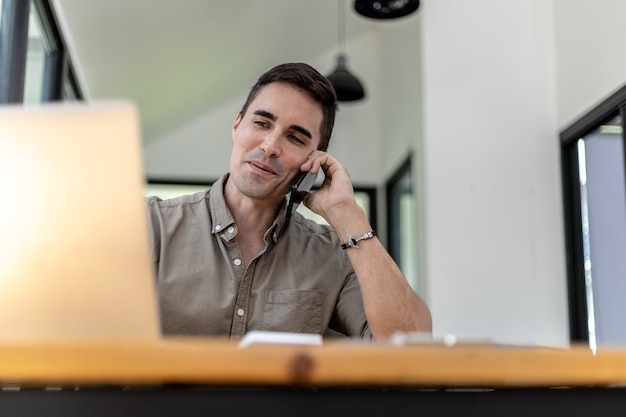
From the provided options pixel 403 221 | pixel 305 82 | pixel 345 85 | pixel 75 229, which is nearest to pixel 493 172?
pixel 345 85

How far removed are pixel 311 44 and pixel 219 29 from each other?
4.38 ft

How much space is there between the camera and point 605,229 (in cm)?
360

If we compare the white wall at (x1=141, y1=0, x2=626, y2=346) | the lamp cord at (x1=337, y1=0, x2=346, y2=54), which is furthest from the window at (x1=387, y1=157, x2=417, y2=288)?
the lamp cord at (x1=337, y1=0, x2=346, y2=54)

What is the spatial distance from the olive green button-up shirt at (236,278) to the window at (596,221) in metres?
A: 2.04

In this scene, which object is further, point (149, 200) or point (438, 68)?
point (438, 68)

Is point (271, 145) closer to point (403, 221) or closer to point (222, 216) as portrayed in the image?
point (222, 216)

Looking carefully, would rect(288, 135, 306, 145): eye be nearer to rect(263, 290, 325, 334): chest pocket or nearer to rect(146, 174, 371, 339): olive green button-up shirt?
rect(146, 174, 371, 339): olive green button-up shirt

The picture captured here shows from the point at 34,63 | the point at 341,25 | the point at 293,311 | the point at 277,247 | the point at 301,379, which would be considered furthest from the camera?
the point at 341,25

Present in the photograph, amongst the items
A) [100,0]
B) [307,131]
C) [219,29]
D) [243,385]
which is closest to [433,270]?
[219,29]

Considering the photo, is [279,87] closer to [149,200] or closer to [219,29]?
[149,200]

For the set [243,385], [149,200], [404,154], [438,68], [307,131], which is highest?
[438,68]

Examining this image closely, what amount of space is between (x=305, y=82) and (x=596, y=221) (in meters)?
2.34

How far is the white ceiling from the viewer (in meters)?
3.93

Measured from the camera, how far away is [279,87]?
1.85m
